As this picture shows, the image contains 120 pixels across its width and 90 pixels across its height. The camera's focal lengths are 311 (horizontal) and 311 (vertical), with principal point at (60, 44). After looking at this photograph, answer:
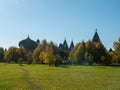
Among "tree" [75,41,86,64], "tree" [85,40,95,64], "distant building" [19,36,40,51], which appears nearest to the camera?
"tree" [85,40,95,64]

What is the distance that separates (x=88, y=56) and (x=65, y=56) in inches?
1458

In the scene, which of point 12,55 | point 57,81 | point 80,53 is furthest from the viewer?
point 12,55

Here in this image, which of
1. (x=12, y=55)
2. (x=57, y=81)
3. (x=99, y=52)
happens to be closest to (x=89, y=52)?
(x=99, y=52)

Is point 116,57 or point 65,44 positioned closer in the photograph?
point 116,57

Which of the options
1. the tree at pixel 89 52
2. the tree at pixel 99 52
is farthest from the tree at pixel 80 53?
the tree at pixel 99 52

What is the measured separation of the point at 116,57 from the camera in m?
85.7

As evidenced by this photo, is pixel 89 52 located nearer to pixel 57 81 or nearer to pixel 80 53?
pixel 80 53

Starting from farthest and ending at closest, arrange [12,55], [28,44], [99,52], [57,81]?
[28,44] → [12,55] → [99,52] → [57,81]

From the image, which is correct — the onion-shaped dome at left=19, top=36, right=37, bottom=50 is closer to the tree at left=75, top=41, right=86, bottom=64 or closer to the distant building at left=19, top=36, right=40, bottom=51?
the distant building at left=19, top=36, right=40, bottom=51

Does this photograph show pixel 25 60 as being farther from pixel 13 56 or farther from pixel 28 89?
pixel 28 89

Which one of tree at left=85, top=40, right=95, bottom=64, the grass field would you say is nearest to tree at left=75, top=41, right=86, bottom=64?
tree at left=85, top=40, right=95, bottom=64

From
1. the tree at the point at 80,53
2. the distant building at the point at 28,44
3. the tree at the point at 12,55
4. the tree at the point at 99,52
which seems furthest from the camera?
the distant building at the point at 28,44

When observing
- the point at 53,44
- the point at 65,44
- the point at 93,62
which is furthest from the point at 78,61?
the point at 65,44

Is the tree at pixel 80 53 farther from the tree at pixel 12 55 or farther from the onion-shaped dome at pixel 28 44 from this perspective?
the onion-shaped dome at pixel 28 44
